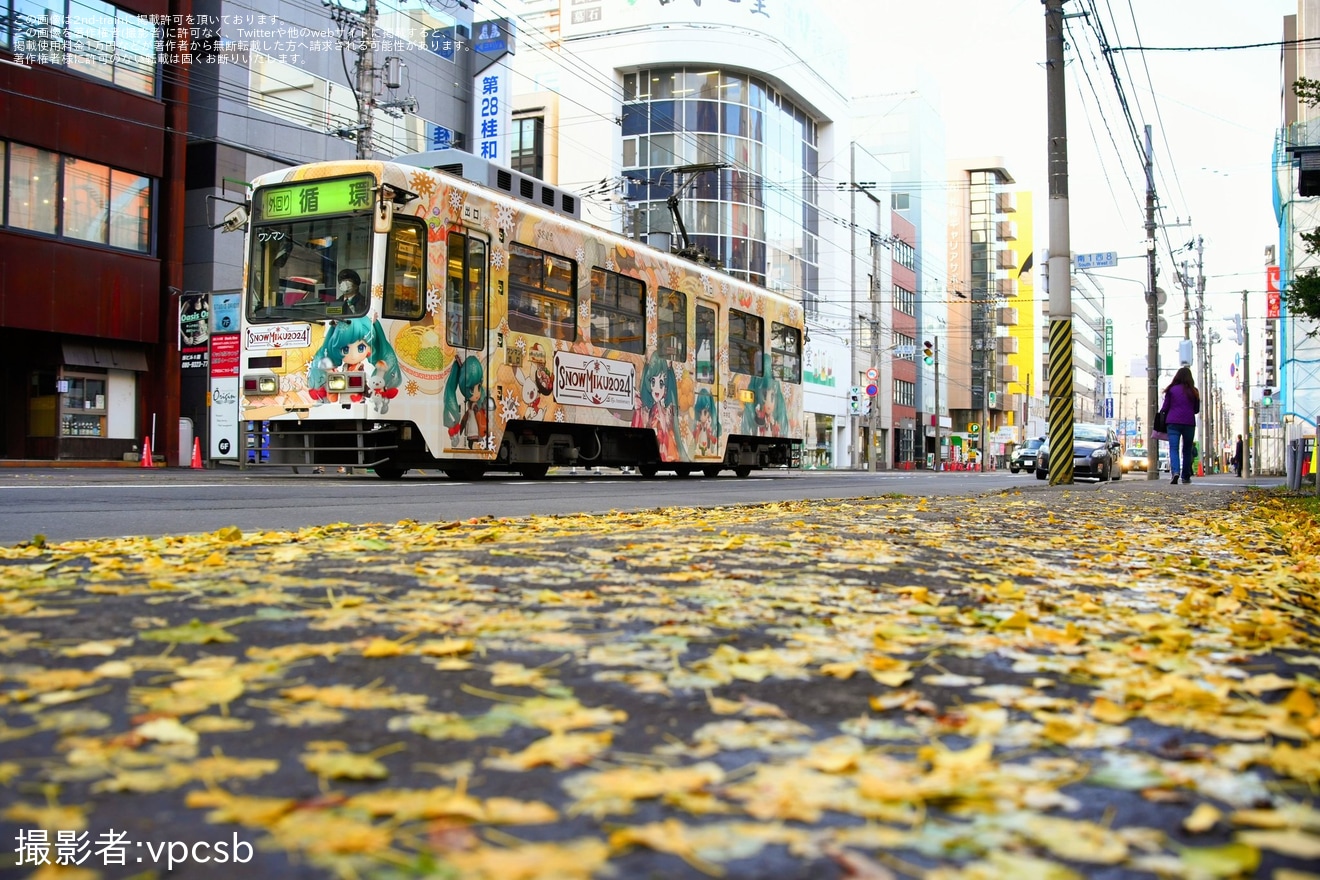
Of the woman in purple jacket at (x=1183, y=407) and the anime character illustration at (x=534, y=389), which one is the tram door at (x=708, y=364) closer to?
the anime character illustration at (x=534, y=389)

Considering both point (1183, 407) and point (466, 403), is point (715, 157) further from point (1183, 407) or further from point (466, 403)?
point (466, 403)

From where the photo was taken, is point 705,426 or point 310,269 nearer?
point 310,269

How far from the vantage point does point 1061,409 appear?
18172mm

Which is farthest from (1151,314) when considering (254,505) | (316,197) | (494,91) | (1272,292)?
(254,505)

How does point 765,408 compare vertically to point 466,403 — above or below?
above

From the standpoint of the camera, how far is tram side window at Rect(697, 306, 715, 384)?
18.8 m

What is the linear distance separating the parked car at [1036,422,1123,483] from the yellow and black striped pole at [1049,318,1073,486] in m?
10.2

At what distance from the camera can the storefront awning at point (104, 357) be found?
83.4ft

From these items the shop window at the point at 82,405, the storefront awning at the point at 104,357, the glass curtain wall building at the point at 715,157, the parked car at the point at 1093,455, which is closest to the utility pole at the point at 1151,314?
the parked car at the point at 1093,455

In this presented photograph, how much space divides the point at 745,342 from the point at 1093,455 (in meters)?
12.5

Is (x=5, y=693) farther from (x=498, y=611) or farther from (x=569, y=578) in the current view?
(x=569, y=578)

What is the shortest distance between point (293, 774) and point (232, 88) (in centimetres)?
Result: 3048

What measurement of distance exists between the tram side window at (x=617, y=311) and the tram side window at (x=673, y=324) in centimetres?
58

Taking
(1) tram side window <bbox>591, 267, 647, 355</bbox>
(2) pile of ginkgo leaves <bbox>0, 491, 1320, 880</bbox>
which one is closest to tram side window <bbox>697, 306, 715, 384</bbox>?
(1) tram side window <bbox>591, 267, 647, 355</bbox>
